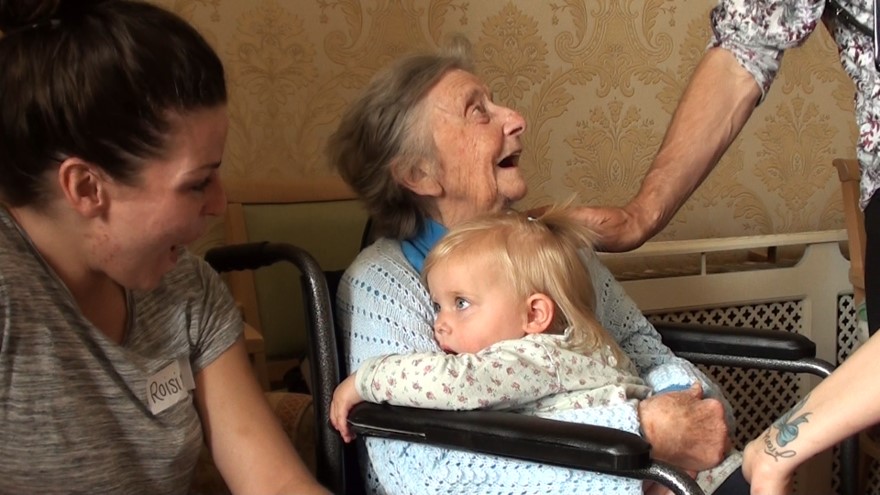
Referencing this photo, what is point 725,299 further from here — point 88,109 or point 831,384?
point 88,109

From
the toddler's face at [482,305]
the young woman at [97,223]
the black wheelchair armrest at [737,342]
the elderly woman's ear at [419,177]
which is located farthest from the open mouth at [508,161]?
the young woman at [97,223]

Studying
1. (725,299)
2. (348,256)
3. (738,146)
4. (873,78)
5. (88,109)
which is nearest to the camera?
(88,109)

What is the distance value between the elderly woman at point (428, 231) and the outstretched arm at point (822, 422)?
21 cm

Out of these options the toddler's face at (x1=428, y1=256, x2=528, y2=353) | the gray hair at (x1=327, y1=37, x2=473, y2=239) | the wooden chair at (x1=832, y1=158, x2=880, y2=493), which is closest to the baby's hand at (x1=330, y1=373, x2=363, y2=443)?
the toddler's face at (x1=428, y1=256, x2=528, y2=353)

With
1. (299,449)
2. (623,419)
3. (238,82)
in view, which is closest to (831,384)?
(623,419)

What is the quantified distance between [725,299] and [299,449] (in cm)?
117

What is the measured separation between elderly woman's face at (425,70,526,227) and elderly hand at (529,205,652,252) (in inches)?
3.0

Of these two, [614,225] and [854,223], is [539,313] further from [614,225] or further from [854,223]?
[854,223]

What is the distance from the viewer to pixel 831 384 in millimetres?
1074

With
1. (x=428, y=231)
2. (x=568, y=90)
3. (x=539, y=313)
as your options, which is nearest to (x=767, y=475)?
(x=539, y=313)

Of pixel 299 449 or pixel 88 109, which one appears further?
pixel 299 449

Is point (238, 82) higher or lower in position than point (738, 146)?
higher

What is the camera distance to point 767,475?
107 cm

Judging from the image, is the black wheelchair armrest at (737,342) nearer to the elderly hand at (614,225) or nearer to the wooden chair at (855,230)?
the elderly hand at (614,225)
